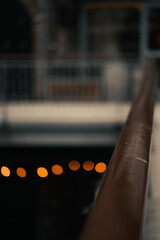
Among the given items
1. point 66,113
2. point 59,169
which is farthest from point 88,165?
point 66,113

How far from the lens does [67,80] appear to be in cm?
910

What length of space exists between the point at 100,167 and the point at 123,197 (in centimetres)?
835

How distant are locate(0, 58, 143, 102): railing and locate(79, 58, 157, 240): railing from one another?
6576 mm

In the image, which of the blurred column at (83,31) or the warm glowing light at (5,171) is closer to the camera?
the warm glowing light at (5,171)

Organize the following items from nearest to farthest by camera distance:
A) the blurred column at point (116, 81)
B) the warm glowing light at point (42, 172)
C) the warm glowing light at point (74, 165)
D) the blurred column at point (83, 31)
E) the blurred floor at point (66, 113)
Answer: the blurred floor at point (66, 113) < the blurred column at point (116, 81) < the warm glowing light at point (74, 165) < the warm glowing light at point (42, 172) < the blurred column at point (83, 31)

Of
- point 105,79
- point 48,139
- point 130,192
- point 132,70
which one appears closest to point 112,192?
point 130,192

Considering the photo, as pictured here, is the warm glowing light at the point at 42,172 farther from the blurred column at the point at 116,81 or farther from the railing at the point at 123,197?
the railing at the point at 123,197

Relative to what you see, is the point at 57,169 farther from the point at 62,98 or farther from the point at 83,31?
the point at 83,31

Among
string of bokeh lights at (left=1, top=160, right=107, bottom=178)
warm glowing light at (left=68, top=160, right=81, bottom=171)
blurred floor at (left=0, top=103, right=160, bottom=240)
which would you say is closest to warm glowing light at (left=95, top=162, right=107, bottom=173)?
string of bokeh lights at (left=1, top=160, right=107, bottom=178)

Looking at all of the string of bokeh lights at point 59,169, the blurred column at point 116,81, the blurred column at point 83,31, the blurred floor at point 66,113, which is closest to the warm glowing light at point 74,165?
the string of bokeh lights at point 59,169

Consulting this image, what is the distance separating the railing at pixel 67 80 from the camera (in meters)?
7.78

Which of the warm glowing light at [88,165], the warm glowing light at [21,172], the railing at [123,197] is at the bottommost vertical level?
the warm glowing light at [21,172]

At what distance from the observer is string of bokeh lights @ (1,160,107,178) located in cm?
858

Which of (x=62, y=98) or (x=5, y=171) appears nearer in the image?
(x=62, y=98)
